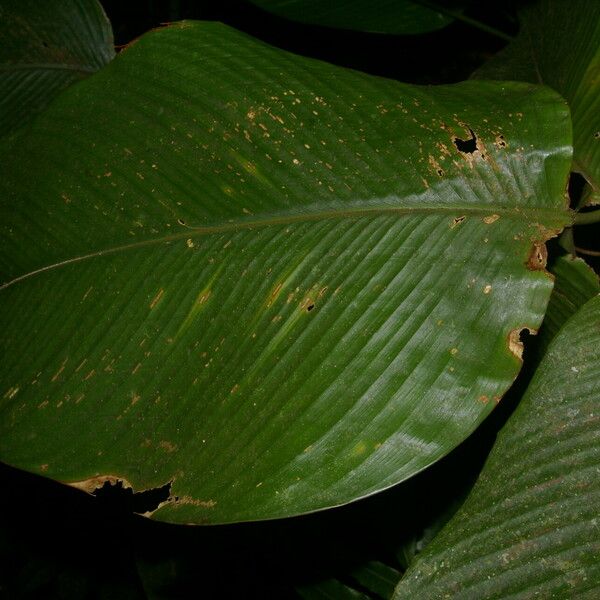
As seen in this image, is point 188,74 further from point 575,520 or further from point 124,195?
point 575,520

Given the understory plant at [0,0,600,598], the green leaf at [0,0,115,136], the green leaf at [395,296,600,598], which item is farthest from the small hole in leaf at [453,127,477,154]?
the green leaf at [0,0,115,136]

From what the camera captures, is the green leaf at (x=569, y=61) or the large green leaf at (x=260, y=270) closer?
the large green leaf at (x=260, y=270)

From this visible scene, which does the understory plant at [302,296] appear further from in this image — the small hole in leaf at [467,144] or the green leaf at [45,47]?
the green leaf at [45,47]

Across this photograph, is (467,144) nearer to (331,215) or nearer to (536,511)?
(331,215)

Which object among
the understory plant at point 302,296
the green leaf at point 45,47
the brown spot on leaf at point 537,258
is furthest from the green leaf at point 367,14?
the brown spot on leaf at point 537,258

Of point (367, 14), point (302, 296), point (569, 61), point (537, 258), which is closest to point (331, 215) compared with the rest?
point (302, 296)
